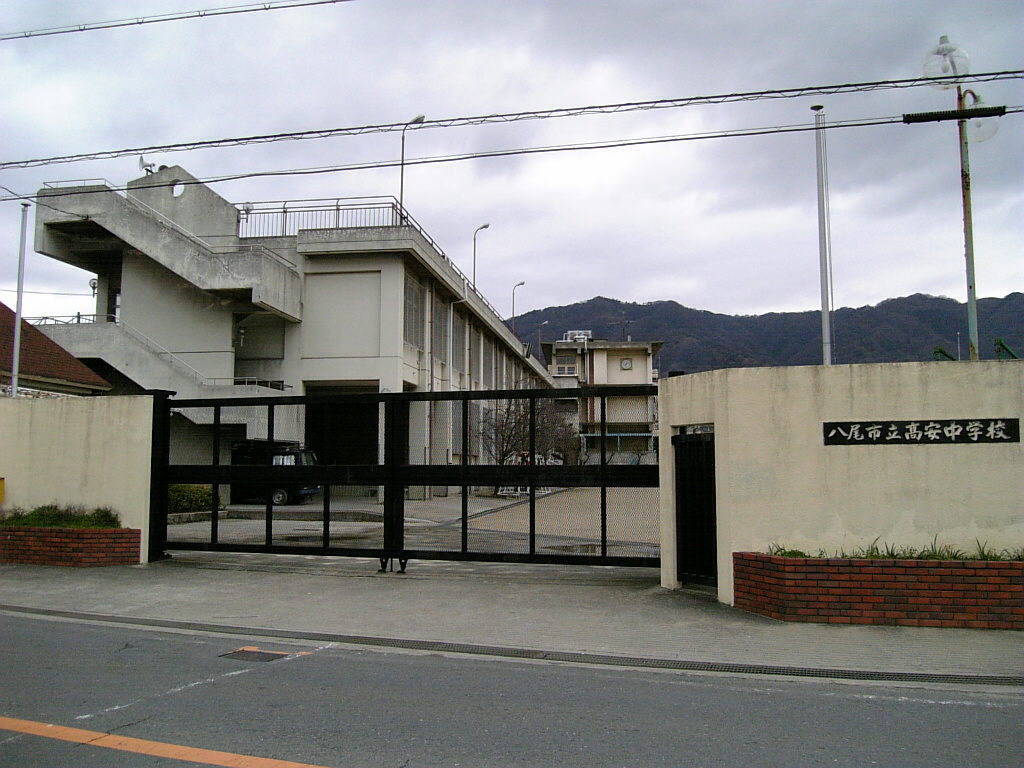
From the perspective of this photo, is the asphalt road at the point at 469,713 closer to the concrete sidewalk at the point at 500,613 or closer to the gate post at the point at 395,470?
the concrete sidewalk at the point at 500,613

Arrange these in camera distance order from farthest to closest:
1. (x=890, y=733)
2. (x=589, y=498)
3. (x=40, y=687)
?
1. (x=589, y=498)
2. (x=40, y=687)
3. (x=890, y=733)

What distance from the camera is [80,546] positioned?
14195 mm

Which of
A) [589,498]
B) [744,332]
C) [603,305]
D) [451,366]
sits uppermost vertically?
[603,305]

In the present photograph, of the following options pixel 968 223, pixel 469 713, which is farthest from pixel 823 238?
pixel 469 713

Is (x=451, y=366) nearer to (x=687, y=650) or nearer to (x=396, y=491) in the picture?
(x=396, y=491)

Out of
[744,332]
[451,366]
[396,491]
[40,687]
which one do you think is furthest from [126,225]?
[744,332]

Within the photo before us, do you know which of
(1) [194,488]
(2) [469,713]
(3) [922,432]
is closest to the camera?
(2) [469,713]

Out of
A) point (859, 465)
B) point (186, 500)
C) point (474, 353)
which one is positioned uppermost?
point (474, 353)

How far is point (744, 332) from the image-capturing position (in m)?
125

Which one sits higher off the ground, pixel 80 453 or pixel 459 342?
pixel 459 342

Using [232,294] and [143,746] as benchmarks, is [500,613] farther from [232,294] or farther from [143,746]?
[232,294]

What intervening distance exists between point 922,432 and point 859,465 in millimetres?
822

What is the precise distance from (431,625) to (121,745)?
184 inches

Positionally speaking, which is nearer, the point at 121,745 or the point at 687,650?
the point at 121,745
